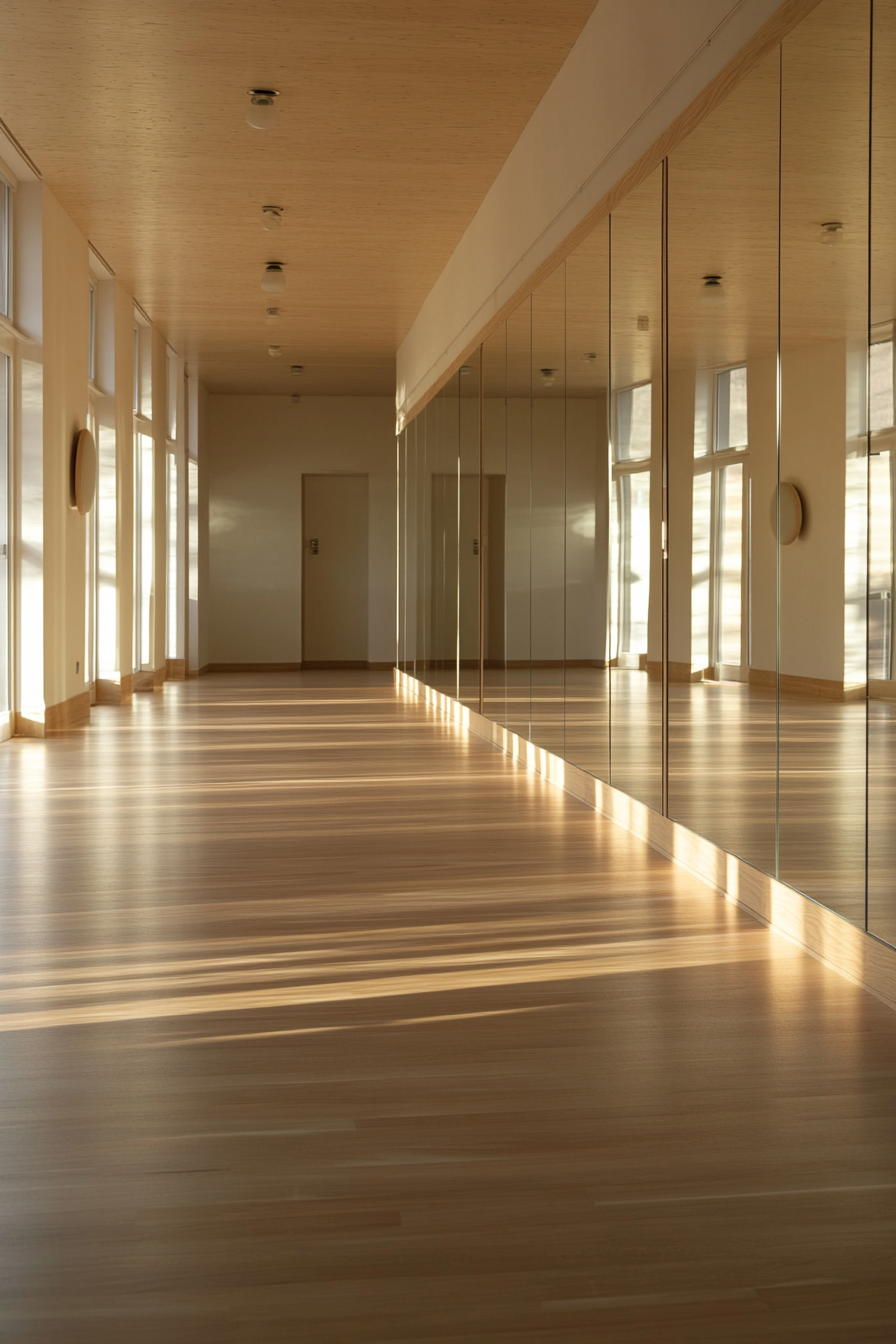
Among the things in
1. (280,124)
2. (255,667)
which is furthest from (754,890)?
(255,667)

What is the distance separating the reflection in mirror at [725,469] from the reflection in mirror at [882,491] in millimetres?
704

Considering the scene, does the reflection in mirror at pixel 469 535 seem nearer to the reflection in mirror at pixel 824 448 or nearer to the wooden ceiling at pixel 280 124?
the wooden ceiling at pixel 280 124

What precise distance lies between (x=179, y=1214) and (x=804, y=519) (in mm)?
2475

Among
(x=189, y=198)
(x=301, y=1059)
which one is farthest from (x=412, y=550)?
(x=301, y=1059)

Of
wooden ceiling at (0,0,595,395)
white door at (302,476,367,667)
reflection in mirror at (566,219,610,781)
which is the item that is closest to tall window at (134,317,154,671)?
wooden ceiling at (0,0,595,395)

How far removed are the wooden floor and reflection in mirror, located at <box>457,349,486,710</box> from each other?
480 cm

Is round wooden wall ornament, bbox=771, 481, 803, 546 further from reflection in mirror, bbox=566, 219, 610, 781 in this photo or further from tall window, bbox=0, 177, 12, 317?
tall window, bbox=0, 177, 12, 317

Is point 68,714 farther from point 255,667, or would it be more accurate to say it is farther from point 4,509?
point 255,667

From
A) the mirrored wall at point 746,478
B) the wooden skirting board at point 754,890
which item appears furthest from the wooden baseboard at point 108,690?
the wooden skirting board at point 754,890

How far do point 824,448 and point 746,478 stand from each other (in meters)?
0.64

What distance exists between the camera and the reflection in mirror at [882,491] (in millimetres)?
3000

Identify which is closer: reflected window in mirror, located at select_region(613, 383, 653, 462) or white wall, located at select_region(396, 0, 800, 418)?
white wall, located at select_region(396, 0, 800, 418)

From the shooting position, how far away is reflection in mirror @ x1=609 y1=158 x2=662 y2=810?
522 centimetres

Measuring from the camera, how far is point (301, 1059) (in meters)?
2.73
